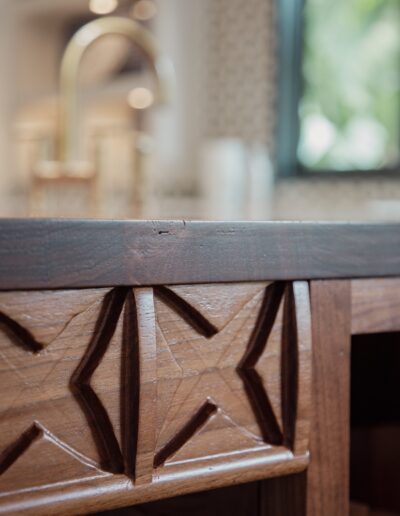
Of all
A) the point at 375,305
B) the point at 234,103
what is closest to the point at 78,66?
the point at 375,305

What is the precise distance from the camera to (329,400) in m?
0.49

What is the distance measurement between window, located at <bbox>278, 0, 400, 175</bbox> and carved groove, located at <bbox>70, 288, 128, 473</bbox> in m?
2.27

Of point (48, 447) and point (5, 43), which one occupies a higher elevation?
point (5, 43)

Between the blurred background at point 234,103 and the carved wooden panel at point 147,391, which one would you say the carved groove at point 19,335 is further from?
the blurred background at point 234,103

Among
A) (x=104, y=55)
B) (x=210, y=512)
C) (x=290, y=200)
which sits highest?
(x=104, y=55)

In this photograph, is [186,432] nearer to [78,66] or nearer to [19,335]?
[19,335]

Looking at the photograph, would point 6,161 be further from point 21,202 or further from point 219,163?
point 219,163

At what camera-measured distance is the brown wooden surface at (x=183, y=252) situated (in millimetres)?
373

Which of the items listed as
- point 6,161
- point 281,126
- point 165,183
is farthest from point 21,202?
point 281,126

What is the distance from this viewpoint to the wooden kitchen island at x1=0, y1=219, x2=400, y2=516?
38 centimetres

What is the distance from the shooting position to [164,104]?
1411mm

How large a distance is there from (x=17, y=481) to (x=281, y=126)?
104 inches

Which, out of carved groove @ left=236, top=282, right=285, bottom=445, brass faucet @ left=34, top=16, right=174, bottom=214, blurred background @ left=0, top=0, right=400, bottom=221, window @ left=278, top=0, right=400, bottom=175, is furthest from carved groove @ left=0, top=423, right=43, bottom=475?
window @ left=278, top=0, right=400, bottom=175

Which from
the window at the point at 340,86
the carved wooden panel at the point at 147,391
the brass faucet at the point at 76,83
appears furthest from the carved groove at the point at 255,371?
the window at the point at 340,86
